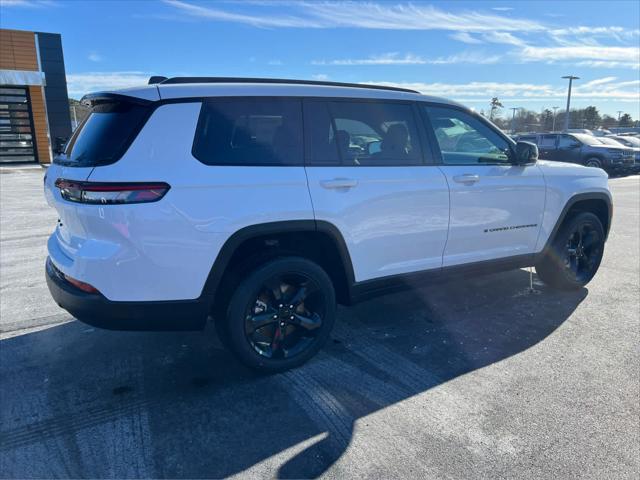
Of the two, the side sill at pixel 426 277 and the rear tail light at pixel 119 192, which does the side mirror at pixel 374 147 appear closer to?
Result: the side sill at pixel 426 277

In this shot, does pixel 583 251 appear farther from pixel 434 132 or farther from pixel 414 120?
pixel 414 120

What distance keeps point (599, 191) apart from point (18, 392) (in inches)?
210

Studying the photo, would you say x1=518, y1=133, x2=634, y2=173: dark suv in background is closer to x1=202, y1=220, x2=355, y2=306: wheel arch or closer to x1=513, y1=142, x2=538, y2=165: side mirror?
x1=513, y1=142, x2=538, y2=165: side mirror

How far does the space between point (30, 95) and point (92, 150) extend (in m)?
21.8

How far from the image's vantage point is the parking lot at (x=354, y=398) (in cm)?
249

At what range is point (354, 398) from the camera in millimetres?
3064

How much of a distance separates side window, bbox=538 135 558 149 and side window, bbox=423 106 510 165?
1719cm

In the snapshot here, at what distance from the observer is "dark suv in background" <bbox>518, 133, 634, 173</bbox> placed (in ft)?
61.3

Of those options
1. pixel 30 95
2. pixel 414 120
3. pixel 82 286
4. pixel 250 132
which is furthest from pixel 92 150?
pixel 30 95

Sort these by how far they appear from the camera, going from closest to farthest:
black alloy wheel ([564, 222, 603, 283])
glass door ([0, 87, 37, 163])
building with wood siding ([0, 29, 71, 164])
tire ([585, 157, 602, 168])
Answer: black alloy wheel ([564, 222, 603, 283]) < tire ([585, 157, 602, 168]) < building with wood siding ([0, 29, 71, 164]) < glass door ([0, 87, 37, 163])

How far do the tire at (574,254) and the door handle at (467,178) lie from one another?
141cm

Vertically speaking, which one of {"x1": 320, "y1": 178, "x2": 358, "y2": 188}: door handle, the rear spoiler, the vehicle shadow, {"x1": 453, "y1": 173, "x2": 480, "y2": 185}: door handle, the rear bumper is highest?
the rear spoiler

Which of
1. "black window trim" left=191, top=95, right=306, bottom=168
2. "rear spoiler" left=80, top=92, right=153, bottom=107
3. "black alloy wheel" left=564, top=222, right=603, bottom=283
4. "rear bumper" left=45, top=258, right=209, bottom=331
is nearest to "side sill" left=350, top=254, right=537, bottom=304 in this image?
"black alloy wheel" left=564, top=222, right=603, bottom=283

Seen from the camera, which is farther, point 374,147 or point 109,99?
point 374,147
